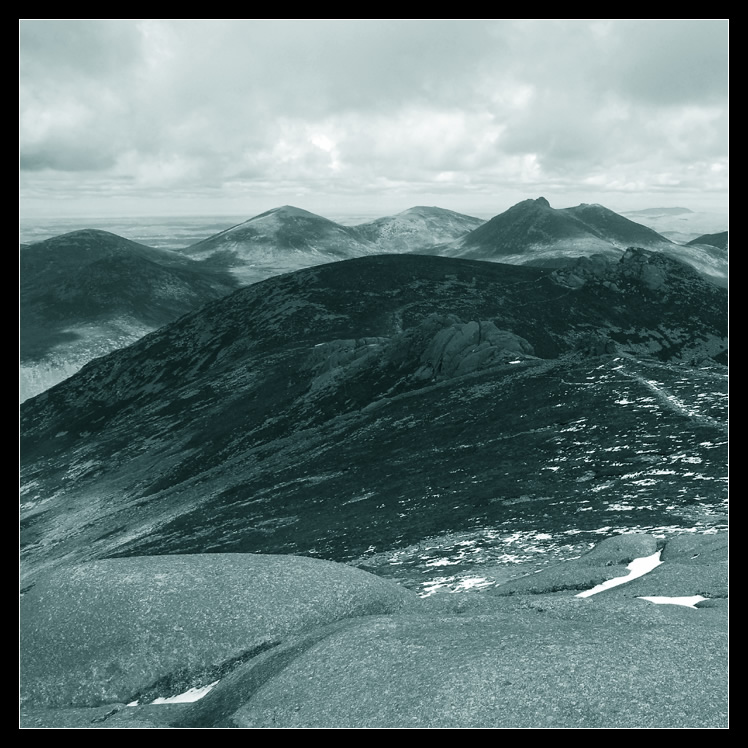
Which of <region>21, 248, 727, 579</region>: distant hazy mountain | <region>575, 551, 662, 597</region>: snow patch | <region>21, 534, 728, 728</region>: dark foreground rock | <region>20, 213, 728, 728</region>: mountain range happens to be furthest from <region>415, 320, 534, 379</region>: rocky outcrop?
<region>21, 534, 728, 728</region>: dark foreground rock

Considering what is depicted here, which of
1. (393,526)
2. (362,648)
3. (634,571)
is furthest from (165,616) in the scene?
(393,526)

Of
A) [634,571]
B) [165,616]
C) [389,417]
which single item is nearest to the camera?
[165,616]

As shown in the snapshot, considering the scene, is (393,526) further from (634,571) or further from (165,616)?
(165,616)

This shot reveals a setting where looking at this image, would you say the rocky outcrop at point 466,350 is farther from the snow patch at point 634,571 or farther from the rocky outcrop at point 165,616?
the rocky outcrop at point 165,616

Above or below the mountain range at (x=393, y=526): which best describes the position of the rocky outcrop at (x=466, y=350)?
above

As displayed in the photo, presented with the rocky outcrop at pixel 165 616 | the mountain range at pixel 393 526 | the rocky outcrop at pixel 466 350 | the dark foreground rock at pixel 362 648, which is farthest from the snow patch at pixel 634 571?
the rocky outcrop at pixel 466 350

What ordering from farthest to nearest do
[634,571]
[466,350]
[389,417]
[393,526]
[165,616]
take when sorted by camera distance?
[466,350]
[389,417]
[393,526]
[634,571]
[165,616]
